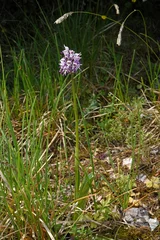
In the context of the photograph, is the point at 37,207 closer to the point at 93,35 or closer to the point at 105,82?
the point at 105,82

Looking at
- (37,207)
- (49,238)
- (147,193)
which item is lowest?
Result: (147,193)

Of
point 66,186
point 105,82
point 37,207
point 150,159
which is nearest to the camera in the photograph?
point 37,207

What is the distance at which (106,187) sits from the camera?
91.2 inches

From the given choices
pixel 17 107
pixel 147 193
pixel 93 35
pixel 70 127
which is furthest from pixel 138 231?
pixel 93 35

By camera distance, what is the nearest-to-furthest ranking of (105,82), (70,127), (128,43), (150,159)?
(150,159)
(70,127)
(105,82)
(128,43)

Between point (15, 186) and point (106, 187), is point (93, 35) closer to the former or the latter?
point (106, 187)

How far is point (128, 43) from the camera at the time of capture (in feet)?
12.5

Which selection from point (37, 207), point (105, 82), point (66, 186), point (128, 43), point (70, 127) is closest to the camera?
point (37, 207)

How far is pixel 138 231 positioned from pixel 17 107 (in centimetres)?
121

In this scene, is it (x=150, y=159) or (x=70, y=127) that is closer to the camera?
(x=150, y=159)

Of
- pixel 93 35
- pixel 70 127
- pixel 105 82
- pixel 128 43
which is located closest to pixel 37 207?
pixel 70 127

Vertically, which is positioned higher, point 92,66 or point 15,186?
point 15,186

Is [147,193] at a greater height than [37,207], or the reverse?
[37,207]

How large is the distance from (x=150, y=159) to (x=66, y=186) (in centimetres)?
53
